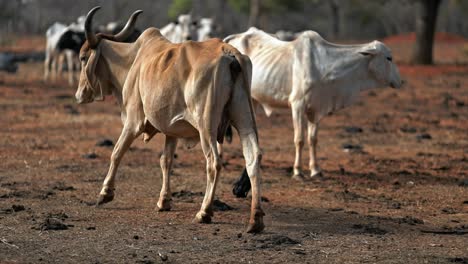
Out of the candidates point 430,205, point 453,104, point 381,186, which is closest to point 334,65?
point 381,186

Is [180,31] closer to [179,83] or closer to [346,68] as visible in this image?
[346,68]

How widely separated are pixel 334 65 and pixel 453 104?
10.6 meters

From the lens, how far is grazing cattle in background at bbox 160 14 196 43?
24.9m

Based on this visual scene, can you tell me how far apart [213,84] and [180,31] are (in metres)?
17.0

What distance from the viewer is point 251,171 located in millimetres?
8477

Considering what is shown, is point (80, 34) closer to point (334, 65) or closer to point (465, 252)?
point (334, 65)

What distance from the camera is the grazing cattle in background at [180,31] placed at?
24.9 metres

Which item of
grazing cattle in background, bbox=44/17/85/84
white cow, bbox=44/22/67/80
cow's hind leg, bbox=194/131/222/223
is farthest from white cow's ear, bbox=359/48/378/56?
white cow, bbox=44/22/67/80

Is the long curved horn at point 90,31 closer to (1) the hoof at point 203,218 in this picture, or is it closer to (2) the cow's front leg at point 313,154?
(1) the hoof at point 203,218

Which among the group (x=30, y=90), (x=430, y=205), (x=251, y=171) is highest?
(x=251, y=171)

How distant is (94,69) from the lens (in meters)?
10.3

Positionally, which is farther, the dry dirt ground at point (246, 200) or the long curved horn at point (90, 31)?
the long curved horn at point (90, 31)

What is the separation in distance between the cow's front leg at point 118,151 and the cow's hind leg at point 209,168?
1090mm

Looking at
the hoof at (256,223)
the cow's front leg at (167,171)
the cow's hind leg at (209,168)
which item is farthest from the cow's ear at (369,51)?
the hoof at (256,223)
